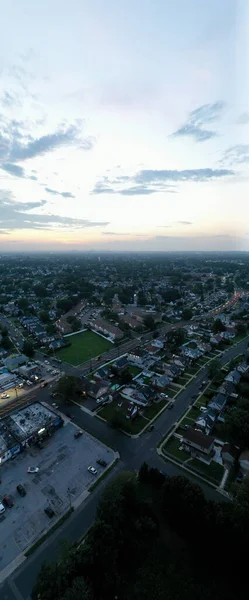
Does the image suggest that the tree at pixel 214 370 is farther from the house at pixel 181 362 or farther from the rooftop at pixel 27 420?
the rooftop at pixel 27 420

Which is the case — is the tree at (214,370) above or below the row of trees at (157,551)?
above

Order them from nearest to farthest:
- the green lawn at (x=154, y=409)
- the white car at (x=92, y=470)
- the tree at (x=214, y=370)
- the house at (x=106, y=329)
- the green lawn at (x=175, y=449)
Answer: the white car at (x=92, y=470), the green lawn at (x=175, y=449), the green lawn at (x=154, y=409), the tree at (x=214, y=370), the house at (x=106, y=329)

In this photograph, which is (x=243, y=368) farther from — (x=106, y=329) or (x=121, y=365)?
(x=106, y=329)

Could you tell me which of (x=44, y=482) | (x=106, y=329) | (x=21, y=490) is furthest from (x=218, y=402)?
(x=106, y=329)

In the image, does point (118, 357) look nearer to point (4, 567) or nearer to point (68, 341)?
point (68, 341)

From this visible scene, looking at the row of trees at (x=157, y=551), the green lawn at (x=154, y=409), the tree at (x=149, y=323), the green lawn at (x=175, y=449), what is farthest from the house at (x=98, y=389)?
the tree at (x=149, y=323)

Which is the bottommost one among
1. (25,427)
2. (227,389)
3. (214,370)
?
(25,427)
